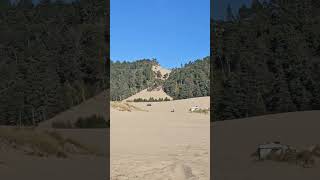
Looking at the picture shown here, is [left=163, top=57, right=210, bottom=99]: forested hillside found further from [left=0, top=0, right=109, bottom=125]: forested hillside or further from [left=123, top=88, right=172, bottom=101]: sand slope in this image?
[left=0, top=0, right=109, bottom=125]: forested hillside

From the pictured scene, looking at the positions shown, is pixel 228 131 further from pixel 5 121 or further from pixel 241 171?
pixel 5 121

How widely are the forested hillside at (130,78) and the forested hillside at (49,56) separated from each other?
1458 inches

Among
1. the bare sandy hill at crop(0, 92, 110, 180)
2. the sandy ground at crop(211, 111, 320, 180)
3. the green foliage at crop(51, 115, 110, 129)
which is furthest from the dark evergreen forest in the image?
the bare sandy hill at crop(0, 92, 110, 180)

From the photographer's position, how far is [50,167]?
25.6ft

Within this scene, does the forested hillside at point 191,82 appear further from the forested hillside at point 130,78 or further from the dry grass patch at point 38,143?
the dry grass patch at point 38,143

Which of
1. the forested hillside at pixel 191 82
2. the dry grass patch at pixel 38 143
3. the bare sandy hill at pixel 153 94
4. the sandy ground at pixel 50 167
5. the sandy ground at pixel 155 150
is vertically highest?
the forested hillside at pixel 191 82

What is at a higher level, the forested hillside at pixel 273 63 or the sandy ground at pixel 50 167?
the forested hillside at pixel 273 63

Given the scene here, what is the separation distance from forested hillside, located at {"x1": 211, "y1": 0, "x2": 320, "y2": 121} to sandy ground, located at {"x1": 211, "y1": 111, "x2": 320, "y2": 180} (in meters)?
2.90

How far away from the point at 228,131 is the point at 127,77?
56.0 meters

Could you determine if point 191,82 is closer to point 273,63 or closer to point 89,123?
point 273,63

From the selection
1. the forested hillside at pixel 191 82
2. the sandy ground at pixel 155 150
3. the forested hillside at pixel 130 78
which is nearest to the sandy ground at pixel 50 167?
the sandy ground at pixel 155 150

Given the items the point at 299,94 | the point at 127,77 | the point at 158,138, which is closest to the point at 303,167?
the point at 158,138

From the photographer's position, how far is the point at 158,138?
16922 mm

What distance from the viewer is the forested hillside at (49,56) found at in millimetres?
16547
